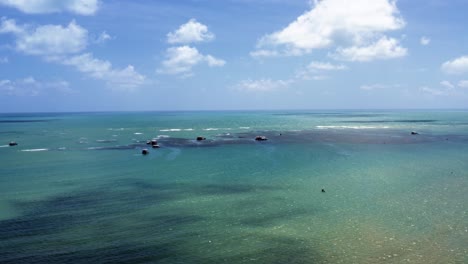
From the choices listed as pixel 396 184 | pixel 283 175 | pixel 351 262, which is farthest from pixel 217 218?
pixel 396 184

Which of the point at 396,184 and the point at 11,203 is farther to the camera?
the point at 396,184

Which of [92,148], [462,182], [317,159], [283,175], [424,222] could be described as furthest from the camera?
[92,148]

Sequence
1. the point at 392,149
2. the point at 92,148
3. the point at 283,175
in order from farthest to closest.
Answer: the point at 92,148, the point at 392,149, the point at 283,175

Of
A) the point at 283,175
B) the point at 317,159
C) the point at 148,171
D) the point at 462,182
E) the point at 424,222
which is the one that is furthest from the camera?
the point at 317,159

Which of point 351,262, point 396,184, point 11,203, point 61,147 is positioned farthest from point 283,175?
point 61,147

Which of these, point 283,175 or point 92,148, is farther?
point 92,148

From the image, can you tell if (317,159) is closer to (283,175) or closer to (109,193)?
(283,175)

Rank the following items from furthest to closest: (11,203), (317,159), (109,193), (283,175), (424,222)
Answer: (317,159), (283,175), (109,193), (11,203), (424,222)

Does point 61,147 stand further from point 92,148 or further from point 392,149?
point 392,149

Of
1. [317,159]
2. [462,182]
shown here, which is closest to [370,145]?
[317,159]
